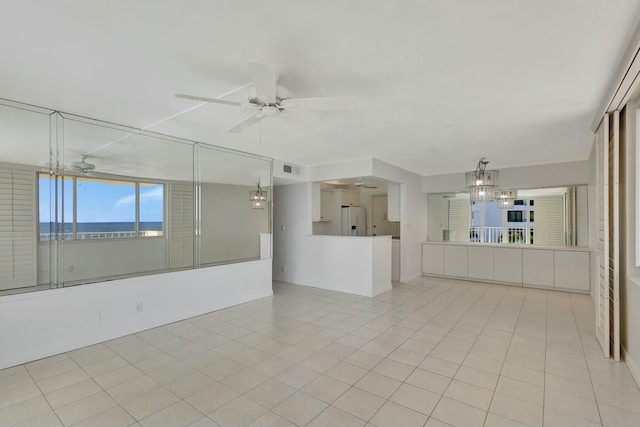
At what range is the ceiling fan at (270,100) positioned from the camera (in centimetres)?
193

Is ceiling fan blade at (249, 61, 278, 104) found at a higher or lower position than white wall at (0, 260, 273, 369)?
higher

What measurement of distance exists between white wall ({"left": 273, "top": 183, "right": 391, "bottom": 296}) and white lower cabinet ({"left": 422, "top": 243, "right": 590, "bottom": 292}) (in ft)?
6.17

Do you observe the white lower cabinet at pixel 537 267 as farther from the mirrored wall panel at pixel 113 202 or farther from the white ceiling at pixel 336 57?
the mirrored wall panel at pixel 113 202

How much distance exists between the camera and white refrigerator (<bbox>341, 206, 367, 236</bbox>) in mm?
8352

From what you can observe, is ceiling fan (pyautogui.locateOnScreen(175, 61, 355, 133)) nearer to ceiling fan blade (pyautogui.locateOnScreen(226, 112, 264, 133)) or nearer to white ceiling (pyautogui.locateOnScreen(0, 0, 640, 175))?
ceiling fan blade (pyautogui.locateOnScreen(226, 112, 264, 133))

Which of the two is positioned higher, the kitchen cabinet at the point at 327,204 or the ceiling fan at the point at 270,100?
the ceiling fan at the point at 270,100

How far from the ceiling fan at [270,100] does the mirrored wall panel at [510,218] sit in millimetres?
5988

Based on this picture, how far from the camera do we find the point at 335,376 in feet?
8.54

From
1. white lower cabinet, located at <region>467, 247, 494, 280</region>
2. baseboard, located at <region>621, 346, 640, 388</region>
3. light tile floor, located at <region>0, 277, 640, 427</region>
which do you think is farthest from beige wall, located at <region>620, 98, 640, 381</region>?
white lower cabinet, located at <region>467, 247, 494, 280</region>

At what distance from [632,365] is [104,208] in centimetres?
584

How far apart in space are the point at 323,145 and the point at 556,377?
369cm

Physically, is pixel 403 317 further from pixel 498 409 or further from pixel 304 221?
pixel 304 221

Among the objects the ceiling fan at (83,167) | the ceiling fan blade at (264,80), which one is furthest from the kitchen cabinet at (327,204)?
the ceiling fan blade at (264,80)

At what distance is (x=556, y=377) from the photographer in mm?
2590
